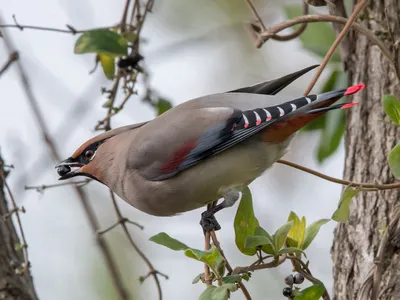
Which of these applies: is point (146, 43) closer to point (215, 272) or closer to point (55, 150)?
point (55, 150)

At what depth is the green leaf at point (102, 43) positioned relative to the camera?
329 centimetres

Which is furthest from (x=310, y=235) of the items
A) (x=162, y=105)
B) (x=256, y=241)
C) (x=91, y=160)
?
(x=162, y=105)

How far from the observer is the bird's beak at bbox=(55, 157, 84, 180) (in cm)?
318

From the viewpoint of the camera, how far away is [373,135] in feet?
10.1

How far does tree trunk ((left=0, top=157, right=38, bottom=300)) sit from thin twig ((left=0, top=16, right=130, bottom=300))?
0.38 metres

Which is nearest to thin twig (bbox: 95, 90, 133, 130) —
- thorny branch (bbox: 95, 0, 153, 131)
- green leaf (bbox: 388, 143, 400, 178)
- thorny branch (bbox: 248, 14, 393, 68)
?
thorny branch (bbox: 95, 0, 153, 131)

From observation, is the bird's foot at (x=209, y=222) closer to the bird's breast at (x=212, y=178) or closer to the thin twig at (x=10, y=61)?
the bird's breast at (x=212, y=178)

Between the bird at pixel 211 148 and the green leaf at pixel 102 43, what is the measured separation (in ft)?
1.57

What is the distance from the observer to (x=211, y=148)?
2865mm

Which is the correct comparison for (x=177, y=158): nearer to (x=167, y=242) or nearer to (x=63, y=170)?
(x=63, y=170)

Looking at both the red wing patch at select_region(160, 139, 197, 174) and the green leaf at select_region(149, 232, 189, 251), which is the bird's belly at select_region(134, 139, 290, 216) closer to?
the red wing patch at select_region(160, 139, 197, 174)

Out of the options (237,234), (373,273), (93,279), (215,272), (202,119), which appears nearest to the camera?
(215,272)

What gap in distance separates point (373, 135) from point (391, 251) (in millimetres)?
539

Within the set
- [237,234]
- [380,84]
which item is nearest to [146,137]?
[237,234]
